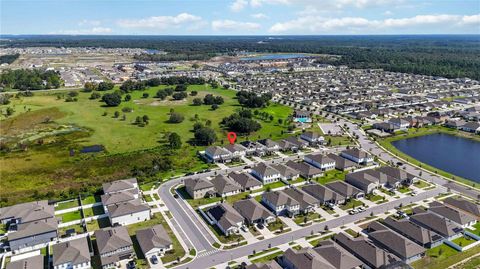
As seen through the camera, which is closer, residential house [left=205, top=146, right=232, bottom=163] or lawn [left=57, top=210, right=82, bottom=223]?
lawn [left=57, top=210, right=82, bottom=223]

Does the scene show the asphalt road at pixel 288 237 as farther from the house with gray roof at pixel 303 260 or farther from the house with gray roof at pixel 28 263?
the house with gray roof at pixel 28 263

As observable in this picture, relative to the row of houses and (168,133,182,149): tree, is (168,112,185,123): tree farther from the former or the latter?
the row of houses

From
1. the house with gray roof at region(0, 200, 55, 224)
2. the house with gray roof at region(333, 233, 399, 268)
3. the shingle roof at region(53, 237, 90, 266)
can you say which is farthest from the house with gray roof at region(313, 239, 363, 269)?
the house with gray roof at region(0, 200, 55, 224)

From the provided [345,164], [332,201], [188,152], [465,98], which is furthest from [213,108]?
[465,98]

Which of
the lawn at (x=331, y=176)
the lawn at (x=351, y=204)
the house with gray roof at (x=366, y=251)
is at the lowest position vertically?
the lawn at (x=351, y=204)

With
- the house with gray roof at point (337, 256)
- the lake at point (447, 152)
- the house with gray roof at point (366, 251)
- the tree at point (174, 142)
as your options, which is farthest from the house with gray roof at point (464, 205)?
the tree at point (174, 142)

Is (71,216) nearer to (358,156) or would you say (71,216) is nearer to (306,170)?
(306,170)

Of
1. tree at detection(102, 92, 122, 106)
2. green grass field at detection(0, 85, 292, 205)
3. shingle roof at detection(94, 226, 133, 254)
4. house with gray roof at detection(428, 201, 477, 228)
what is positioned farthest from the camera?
tree at detection(102, 92, 122, 106)

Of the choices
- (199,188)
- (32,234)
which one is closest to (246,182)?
(199,188)

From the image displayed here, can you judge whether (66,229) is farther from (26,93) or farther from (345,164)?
(26,93)
